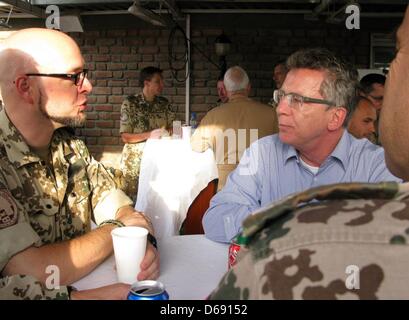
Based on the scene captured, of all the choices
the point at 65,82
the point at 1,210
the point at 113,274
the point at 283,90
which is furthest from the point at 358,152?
the point at 1,210

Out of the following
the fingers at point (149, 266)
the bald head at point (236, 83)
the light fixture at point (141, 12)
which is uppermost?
the light fixture at point (141, 12)

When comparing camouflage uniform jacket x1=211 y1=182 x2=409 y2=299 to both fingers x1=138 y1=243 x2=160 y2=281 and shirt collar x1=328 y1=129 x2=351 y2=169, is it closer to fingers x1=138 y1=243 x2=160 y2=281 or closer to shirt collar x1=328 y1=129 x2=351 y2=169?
fingers x1=138 y1=243 x2=160 y2=281

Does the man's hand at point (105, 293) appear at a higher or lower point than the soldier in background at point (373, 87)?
lower

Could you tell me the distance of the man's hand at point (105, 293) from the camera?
44.9 inches

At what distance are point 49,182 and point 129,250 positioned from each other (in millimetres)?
605

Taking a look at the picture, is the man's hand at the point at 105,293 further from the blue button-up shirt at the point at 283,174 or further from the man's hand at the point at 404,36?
the man's hand at the point at 404,36

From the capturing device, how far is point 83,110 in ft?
5.80

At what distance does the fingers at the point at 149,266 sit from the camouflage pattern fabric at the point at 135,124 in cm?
339

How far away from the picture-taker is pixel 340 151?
1793mm

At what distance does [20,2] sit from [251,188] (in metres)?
3.82

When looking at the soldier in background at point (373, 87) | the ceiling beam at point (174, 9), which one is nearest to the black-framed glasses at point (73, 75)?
the soldier in background at point (373, 87)

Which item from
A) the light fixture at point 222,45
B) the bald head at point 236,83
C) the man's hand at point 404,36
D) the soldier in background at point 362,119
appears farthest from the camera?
the light fixture at point 222,45

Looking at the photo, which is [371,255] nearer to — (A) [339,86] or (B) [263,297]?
(B) [263,297]

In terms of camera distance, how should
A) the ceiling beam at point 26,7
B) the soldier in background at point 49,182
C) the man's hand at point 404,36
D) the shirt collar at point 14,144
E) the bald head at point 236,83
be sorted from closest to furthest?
the man's hand at point 404,36
the soldier in background at point 49,182
the shirt collar at point 14,144
the bald head at point 236,83
the ceiling beam at point 26,7
